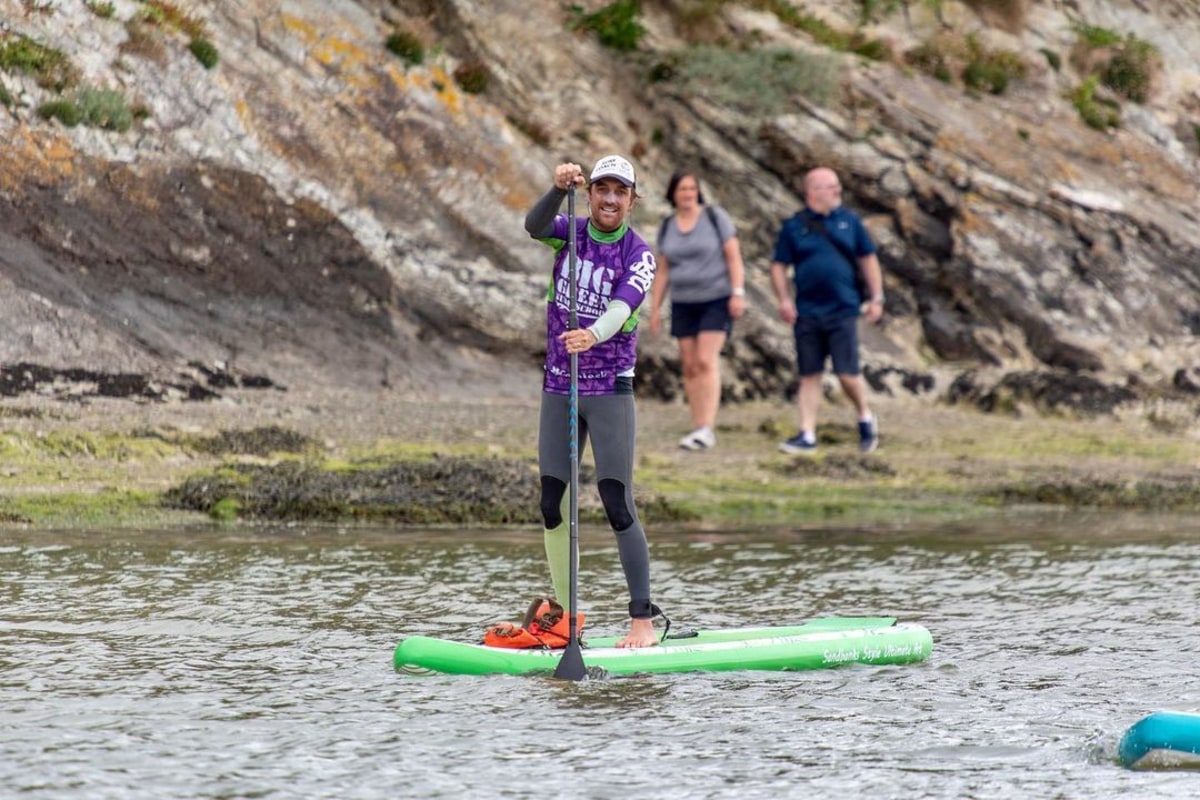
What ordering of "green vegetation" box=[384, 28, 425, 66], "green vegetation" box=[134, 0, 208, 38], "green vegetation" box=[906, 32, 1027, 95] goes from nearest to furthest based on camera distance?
"green vegetation" box=[134, 0, 208, 38] < "green vegetation" box=[384, 28, 425, 66] < "green vegetation" box=[906, 32, 1027, 95]

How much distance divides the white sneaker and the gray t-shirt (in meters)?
1.19

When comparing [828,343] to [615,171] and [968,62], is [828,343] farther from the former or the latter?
[968,62]

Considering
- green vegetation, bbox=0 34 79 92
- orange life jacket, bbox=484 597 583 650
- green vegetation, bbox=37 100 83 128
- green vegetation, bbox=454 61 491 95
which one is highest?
green vegetation, bbox=454 61 491 95

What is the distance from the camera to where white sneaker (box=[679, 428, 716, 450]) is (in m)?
16.3

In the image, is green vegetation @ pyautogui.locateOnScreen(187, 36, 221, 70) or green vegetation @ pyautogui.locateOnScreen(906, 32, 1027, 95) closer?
green vegetation @ pyautogui.locateOnScreen(187, 36, 221, 70)

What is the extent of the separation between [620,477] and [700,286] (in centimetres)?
777

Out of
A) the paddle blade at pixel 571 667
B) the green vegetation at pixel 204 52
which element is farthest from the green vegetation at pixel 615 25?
the paddle blade at pixel 571 667

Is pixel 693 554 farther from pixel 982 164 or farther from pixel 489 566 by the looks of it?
pixel 982 164

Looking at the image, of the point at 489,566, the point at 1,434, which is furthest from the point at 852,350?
the point at 1,434

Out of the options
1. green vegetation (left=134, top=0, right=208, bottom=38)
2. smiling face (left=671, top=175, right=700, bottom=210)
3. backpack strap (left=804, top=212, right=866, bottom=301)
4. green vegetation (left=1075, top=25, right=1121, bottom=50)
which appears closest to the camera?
smiling face (left=671, top=175, right=700, bottom=210)

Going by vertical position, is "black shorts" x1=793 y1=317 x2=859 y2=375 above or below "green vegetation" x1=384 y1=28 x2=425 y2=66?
below

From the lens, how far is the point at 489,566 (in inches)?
448

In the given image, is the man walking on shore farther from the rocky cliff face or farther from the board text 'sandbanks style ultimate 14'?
the board text 'sandbanks style ultimate 14'

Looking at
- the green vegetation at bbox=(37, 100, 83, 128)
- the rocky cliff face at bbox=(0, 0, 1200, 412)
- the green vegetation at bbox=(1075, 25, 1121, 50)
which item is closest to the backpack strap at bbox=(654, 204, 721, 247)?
the rocky cliff face at bbox=(0, 0, 1200, 412)
